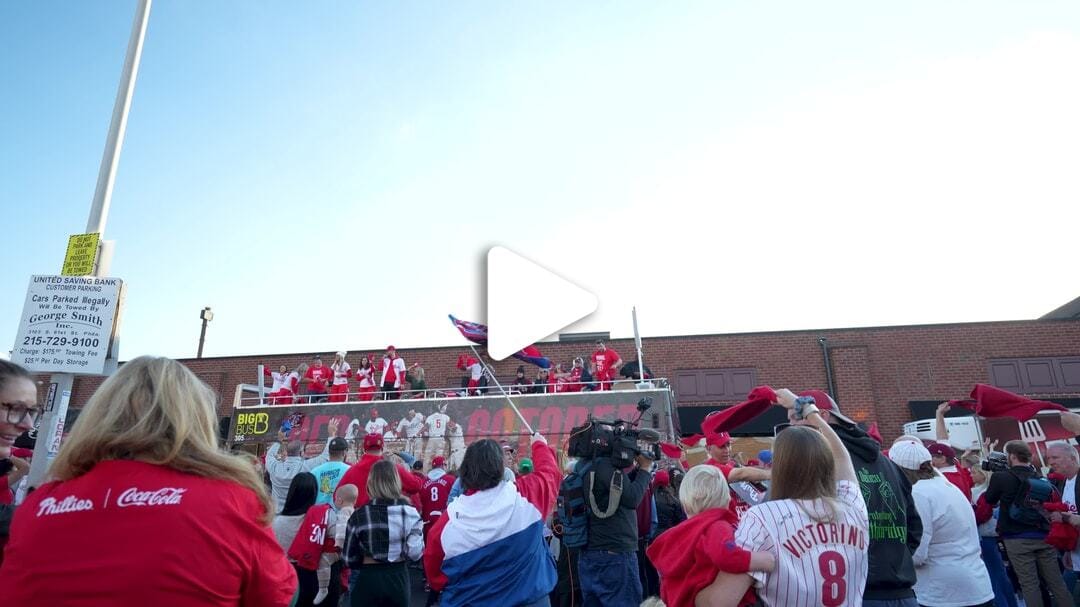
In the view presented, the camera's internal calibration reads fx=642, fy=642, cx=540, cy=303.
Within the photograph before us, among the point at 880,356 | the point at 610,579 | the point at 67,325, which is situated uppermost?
the point at 880,356

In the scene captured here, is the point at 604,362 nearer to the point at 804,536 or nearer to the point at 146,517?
the point at 804,536

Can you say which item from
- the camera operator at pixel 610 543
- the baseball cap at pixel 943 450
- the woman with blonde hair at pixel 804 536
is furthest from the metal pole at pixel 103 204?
the baseball cap at pixel 943 450

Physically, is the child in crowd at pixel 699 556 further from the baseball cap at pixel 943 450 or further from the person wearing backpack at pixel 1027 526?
the person wearing backpack at pixel 1027 526

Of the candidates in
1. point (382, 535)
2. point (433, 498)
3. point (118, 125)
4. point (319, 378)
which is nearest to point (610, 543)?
point (382, 535)

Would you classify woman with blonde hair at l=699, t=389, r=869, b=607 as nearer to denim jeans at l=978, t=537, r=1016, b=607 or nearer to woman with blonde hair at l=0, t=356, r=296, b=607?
woman with blonde hair at l=0, t=356, r=296, b=607

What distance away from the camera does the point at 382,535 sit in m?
5.05

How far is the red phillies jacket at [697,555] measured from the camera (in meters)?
2.83

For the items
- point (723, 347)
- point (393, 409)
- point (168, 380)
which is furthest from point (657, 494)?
point (723, 347)

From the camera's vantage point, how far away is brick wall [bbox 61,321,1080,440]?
70.2 feet

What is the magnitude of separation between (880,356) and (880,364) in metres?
0.29

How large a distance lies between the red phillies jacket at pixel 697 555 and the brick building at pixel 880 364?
18.4 meters

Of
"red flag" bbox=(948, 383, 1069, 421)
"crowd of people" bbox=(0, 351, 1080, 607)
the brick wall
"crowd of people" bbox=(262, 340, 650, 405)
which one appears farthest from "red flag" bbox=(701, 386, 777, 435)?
the brick wall

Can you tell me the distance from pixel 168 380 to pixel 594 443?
153 inches

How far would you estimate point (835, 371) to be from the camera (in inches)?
866
